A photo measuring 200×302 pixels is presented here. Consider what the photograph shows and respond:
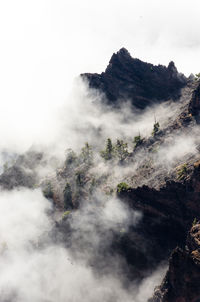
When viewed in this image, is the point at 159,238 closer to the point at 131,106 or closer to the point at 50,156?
the point at 50,156

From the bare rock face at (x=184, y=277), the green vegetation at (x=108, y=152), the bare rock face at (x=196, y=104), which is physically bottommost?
the bare rock face at (x=184, y=277)

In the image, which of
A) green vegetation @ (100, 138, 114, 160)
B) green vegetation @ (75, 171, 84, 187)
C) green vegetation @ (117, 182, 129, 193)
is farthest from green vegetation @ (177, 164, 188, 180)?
green vegetation @ (75, 171, 84, 187)

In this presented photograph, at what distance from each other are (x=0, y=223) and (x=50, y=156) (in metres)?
46.0

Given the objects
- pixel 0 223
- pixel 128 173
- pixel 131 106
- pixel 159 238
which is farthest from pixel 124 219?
pixel 131 106

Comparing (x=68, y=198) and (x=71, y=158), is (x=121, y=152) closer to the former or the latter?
(x=71, y=158)

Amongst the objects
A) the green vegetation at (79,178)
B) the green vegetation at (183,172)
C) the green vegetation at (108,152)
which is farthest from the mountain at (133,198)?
the green vegetation at (108,152)

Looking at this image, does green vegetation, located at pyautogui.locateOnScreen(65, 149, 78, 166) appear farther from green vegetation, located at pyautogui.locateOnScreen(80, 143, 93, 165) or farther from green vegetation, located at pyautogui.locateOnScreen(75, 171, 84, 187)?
green vegetation, located at pyautogui.locateOnScreen(75, 171, 84, 187)

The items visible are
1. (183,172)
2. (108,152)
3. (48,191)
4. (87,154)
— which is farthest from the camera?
(87,154)

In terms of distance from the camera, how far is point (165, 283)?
243ft

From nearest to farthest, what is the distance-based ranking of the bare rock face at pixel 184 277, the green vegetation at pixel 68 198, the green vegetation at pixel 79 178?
the bare rock face at pixel 184 277 → the green vegetation at pixel 68 198 → the green vegetation at pixel 79 178

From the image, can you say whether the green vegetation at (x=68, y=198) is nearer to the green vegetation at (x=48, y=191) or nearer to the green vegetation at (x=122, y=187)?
the green vegetation at (x=48, y=191)

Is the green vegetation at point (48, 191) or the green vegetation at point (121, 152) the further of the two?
the green vegetation at point (48, 191)

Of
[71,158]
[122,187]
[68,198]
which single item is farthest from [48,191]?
[122,187]

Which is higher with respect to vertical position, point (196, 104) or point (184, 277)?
point (196, 104)
